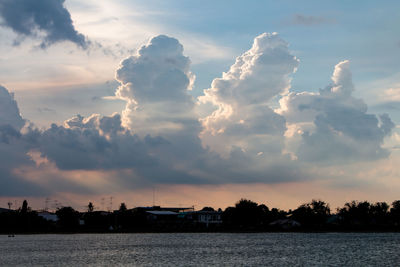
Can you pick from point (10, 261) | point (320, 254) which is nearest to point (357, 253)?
point (320, 254)

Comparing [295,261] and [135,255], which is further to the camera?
[135,255]

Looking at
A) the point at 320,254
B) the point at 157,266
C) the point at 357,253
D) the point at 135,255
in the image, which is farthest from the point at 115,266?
the point at 357,253

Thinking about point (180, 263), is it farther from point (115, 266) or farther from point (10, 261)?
point (10, 261)

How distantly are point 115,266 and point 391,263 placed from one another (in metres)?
44.9

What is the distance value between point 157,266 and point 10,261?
1229 inches

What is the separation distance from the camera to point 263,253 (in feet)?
380

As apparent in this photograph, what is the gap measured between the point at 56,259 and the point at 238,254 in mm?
35814

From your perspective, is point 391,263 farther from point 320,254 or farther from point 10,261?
point 10,261

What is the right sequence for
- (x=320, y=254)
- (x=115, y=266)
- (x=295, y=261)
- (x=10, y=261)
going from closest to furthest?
1. (x=115, y=266)
2. (x=295, y=261)
3. (x=10, y=261)
4. (x=320, y=254)

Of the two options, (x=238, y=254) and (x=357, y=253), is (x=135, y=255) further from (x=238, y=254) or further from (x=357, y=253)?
(x=357, y=253)

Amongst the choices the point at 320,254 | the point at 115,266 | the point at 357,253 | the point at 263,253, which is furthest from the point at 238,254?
the point at 115,266

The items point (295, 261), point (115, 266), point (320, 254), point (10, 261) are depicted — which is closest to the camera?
point (115, 266)

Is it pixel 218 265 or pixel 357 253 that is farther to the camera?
pixel 357 253

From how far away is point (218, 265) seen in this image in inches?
3578
